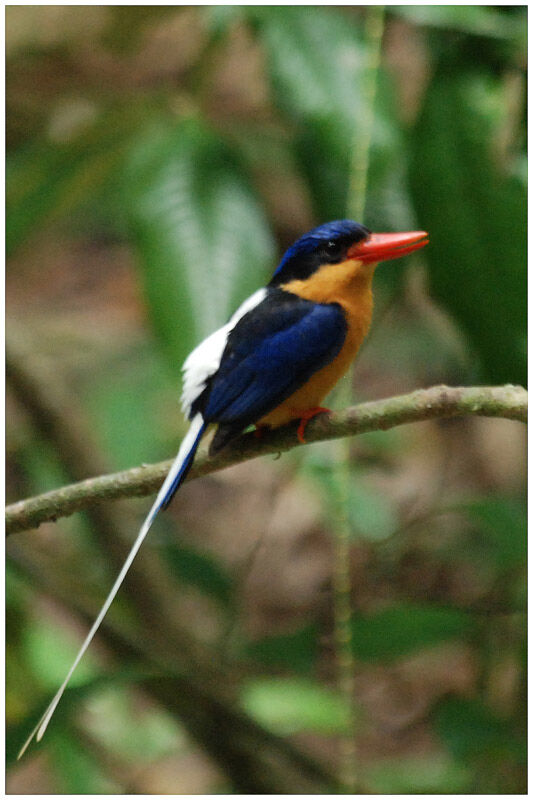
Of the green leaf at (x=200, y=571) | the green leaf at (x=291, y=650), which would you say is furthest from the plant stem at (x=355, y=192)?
the green leaf at (x=200, y=571)

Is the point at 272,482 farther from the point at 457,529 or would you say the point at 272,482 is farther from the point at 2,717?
the point at 2,717

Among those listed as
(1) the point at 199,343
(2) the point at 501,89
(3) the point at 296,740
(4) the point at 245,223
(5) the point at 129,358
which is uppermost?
(2) the point at 501,89

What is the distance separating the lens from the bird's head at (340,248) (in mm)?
1093

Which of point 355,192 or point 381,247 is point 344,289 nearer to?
point 381,247

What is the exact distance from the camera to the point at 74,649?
196 centimetres

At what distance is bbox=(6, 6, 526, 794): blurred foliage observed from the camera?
4.14 ft

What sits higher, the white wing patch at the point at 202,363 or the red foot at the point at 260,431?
the white wing patch at the point at 202,363

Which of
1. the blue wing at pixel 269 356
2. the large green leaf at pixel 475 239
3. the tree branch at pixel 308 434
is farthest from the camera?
the large green leaf at pixel 475 239

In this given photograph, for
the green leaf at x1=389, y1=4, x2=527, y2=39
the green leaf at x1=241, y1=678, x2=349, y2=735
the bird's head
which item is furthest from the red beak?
the green leaf at x1=241, y1=678, x2=349, y2=735

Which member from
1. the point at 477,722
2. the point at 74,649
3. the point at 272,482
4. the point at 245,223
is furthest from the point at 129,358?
the point at 477,722

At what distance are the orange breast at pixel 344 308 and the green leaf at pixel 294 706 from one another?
2.17 feet

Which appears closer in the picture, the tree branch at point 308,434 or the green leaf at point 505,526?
the tree branch at point 308,434

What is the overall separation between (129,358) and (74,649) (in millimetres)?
904

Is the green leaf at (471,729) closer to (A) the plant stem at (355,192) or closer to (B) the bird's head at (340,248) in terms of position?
(A) the plant stem at (355,192)
